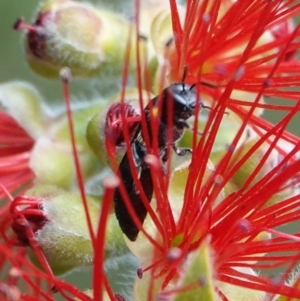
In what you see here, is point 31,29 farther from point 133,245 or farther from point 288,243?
point 288,243

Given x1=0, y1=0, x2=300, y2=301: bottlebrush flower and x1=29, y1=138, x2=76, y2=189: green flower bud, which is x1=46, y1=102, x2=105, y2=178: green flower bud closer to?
x1=29, y1=138, x2=76, y2=189: green flower bud

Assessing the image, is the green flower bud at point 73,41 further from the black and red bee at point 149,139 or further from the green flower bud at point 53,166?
the black and red bee at point 149,139

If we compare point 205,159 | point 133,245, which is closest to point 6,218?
point 133,245

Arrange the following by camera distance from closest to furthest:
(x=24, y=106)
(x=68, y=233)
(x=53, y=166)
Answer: (x=68, y=233) → (x=53, y=166) → (x=24, y=106)

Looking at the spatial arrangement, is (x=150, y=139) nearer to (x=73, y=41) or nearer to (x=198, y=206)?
(x=198, y=206)

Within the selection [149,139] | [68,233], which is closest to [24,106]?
[68,233]

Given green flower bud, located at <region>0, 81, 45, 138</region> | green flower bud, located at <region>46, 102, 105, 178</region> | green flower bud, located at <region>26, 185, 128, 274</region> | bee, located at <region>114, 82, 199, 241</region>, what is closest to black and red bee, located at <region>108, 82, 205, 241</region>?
bee, located at <region>114, 82, 199, 241</region>
